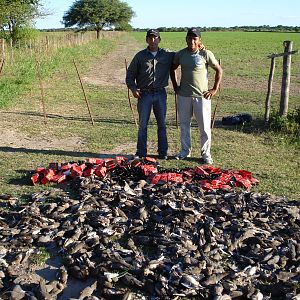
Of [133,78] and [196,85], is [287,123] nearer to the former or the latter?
[196,85]

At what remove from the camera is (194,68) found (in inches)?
327

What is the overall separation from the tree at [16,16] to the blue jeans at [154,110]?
76.3 feet

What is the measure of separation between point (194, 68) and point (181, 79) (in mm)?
417

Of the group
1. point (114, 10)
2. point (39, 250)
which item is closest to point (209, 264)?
point (39, 250)

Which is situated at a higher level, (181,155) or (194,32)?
(194,32)

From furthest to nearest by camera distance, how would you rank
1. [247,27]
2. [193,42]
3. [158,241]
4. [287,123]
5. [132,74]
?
1. [247,27]
2. [287,123]
3. [132,74]
4. [193,42]
5. [158,241]

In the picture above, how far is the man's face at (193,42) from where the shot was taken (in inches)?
318

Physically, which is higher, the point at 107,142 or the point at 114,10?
the point at 114,10

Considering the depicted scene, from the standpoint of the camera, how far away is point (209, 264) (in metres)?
4.94

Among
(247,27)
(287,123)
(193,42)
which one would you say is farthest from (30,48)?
(247,27)

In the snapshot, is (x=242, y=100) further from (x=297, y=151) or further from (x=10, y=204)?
(x=10, y=204)

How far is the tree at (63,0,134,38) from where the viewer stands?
8825cm

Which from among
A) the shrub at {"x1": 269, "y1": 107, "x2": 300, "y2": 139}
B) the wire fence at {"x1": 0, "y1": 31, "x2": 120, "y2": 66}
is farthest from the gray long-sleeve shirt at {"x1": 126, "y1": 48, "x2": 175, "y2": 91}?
the wire fence at {"x1": 0, "y1": 31, "x2": 120, "y2": 66}

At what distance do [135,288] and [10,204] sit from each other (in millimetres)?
2773
